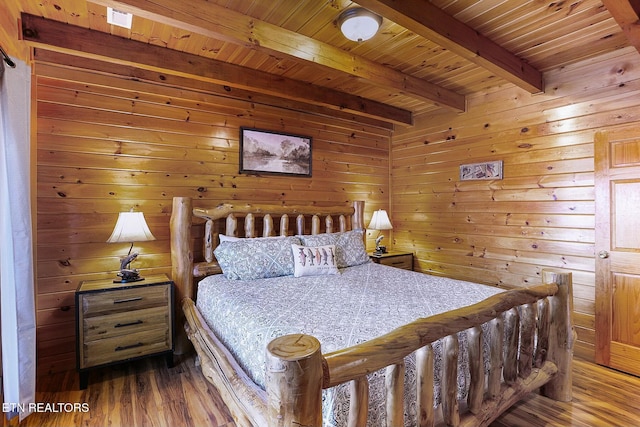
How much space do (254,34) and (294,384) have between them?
6.67ft

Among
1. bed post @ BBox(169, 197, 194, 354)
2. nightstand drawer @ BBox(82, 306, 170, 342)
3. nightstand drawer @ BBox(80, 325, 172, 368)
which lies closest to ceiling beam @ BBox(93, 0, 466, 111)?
bed post @ BBox(169, 197, 194, 354)

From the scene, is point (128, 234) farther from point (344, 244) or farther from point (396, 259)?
point (396, 259)

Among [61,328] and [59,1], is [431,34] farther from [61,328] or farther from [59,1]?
[61,328]

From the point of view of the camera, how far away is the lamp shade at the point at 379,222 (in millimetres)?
3771

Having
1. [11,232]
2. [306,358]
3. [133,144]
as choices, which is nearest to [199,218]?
[133,144]

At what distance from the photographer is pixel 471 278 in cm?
342

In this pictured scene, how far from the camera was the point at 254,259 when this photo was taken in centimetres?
252

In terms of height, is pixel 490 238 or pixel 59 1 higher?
pixel 59 1

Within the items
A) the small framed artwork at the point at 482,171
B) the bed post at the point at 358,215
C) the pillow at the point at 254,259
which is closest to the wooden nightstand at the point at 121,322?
the pillow at the point at 254,259

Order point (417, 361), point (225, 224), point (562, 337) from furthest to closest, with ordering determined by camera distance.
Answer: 1. point (225, 224)
2. point (562, 337)
3. point (417, 361)

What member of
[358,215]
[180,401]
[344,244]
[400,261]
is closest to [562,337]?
[344,244]

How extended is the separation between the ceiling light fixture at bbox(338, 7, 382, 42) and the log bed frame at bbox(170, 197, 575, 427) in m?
1.79

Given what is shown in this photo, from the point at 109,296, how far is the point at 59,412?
0.71m

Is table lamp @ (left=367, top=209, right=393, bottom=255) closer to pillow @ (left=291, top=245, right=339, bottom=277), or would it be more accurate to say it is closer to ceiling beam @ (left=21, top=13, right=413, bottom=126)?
pillow @ (left=291, top=245, right=339, bottom=277)
